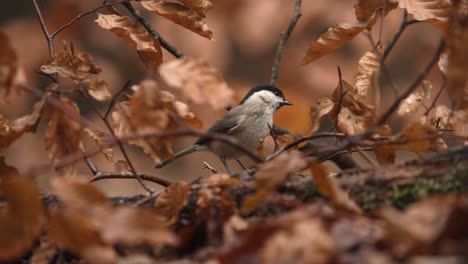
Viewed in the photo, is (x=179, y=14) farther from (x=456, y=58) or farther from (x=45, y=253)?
(x=456, y=58)

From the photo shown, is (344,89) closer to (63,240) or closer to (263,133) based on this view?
(63,240)

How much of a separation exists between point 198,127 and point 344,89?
19.8 inches

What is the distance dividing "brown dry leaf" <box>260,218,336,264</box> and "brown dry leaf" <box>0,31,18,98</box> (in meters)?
0.61

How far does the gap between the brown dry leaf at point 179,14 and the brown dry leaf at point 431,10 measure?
497 mm

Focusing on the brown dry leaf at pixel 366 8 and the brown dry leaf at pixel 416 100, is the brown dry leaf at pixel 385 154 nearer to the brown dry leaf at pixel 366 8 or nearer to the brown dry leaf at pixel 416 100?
the brown dry leaf at pixel 416 100

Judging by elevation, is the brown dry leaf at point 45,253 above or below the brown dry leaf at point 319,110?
below

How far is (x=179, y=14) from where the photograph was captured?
1930 millimetres

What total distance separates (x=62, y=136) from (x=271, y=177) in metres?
0.51

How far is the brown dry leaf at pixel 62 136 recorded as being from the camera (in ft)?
5.14

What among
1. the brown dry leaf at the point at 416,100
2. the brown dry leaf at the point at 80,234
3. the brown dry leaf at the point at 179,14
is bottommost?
the brown dry leaf at the point at 416,100

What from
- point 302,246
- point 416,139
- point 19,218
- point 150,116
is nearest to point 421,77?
point 416,139

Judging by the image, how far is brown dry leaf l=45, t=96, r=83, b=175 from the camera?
1567mm


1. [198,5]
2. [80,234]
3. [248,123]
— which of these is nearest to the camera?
[80,234]

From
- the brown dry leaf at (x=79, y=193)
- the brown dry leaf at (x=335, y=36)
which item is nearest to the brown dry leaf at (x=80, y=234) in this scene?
the brown dry leaf at (x=79, y=193)
